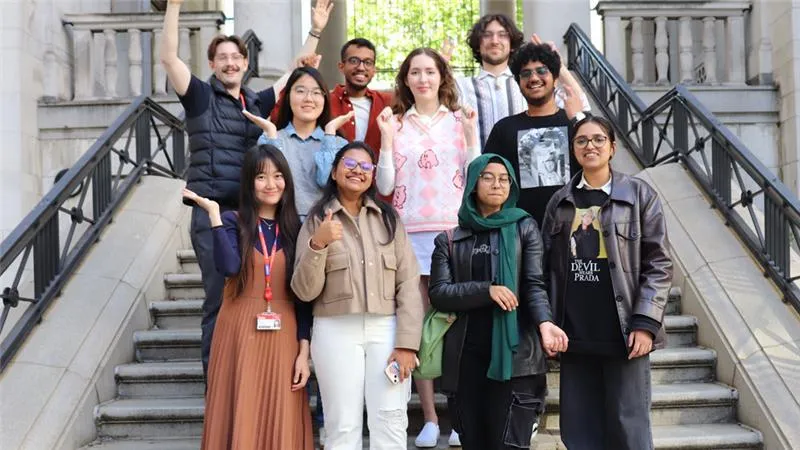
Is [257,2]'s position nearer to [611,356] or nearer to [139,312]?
[139,312]

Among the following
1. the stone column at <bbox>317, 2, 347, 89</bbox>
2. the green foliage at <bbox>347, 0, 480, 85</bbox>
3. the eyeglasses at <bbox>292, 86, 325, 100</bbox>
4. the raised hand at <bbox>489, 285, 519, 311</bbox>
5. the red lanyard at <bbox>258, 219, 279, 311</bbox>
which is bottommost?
the raised hand at <bbox>489, 285, 519, 311</bbox>

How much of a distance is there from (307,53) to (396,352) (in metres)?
2.27

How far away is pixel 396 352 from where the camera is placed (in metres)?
3.79

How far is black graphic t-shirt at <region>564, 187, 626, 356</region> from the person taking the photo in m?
3.74

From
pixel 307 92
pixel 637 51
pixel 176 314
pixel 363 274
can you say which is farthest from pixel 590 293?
pixel 637 51

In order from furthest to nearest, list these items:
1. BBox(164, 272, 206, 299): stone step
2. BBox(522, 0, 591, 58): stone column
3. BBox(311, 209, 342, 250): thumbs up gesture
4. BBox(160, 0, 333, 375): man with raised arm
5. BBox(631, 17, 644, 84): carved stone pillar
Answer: BBox(631, 17, 644, 84): carved stone pillar, BBox(522, 0, 591, 58): stone column, BBox(164, 272, 206, 299): stone step, BBox(160, 0, 333, 375): man with raised arm, BBox(311, 209, 342, 250): thumbs up gesture

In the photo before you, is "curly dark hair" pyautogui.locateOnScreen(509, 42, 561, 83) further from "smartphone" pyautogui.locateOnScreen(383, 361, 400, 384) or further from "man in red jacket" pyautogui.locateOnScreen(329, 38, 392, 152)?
"smartphone" pyautogui.locateOnScreen(383, 361, 400, 384)

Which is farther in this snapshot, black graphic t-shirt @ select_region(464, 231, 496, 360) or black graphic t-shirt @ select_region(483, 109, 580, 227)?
black graphic t-shirt @ select_region(483, 109, 580, 227)

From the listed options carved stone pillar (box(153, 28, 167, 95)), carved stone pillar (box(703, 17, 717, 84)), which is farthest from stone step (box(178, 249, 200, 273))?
carved stone pillar (box(703, 17, 717, 84))

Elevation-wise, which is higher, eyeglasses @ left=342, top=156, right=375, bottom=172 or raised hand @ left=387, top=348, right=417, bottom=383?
eyeglasses @ left=342, top=156, right=375, bottom=172

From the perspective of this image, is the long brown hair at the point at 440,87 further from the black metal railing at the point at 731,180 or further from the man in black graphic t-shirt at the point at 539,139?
the black metal railing at the point at 731,180

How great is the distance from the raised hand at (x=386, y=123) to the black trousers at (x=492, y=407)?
123cm

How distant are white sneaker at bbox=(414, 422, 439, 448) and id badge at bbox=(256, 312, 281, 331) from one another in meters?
1.21

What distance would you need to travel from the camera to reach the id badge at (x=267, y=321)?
388 cm
